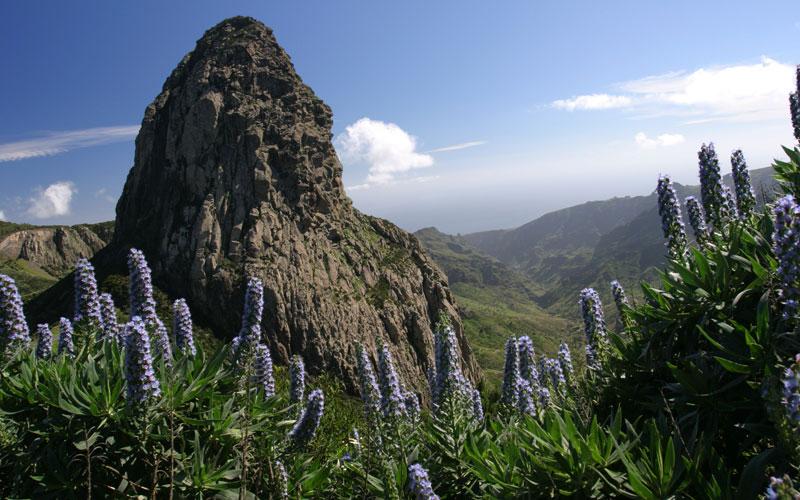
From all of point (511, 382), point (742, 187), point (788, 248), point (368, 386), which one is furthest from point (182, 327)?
point (742, 187)

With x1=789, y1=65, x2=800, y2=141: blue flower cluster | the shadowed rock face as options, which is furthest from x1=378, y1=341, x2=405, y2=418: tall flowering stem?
the shadowed rock face

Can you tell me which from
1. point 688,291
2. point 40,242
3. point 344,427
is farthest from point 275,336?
point 40,242

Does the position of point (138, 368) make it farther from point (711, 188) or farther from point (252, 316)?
point (711, 188)

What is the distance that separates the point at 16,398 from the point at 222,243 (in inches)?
3796

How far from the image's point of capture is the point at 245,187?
99562 mm

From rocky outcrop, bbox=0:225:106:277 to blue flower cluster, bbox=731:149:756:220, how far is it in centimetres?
15683

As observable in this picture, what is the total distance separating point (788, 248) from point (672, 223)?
9.59ft

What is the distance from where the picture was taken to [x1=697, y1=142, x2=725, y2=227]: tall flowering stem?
6.07 m

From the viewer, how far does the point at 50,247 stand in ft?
451

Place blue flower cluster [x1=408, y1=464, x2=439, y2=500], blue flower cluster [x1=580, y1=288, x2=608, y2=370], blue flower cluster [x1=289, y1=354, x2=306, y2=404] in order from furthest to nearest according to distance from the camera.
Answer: blue flower cluster [x1=289, y1=354, x2=306, y2=404]
blue flower cluster [x1=580, y1=288, x2=608, y2=370]
blue flower cluster [x1=408, y1=464, x2=439, y2=500]

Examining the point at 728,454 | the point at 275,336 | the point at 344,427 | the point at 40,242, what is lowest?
the point at 275,336

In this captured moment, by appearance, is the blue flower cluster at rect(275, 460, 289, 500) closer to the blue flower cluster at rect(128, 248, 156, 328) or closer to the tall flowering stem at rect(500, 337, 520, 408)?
the blue flower cluster at rect(128, 248, 156, 328)

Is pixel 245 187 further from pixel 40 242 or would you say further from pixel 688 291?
pixel 688 291

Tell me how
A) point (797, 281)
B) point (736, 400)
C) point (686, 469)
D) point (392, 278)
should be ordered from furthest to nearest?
point (392, 278) → point (736, 400) → point (686, 469) → point (797, 281)
